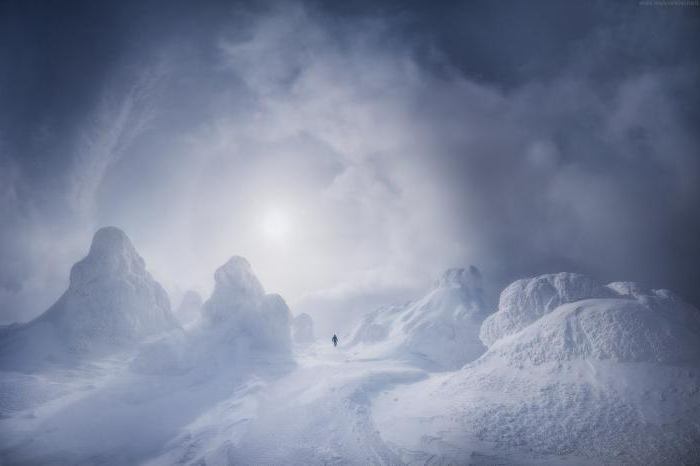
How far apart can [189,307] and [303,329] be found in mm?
40183

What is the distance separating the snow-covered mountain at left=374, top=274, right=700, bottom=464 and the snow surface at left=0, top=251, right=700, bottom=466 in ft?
0.34

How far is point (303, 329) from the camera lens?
11069 cm

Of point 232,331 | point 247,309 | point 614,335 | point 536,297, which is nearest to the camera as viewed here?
point 614,335

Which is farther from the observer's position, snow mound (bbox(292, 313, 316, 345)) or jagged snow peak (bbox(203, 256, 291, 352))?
snow mound (bbox(292, 313, 316, 345))

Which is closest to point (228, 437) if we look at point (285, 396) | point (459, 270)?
point (285, 396)

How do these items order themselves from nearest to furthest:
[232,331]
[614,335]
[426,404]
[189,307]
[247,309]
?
1. [614,335]
2. [426,404]
3. [232,331]
4. [247,309]
5. [189,307]

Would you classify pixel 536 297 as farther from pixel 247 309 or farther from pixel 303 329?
pixel 303 329

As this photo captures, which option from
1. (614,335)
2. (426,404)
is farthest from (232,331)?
(614,335)

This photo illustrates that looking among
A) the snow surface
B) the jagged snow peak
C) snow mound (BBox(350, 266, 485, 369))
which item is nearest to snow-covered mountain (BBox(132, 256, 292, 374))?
the jagged snow peak

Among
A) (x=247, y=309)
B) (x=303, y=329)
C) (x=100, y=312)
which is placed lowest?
(x=303, y=329)

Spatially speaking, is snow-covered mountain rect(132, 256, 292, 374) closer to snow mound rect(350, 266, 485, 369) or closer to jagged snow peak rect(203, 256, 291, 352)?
jagged snow peak rect(203, 256, 291, 352)

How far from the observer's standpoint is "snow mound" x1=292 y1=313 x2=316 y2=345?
358 feet

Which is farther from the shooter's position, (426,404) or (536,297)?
(536,297)

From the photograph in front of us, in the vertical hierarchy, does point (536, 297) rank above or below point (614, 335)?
above
